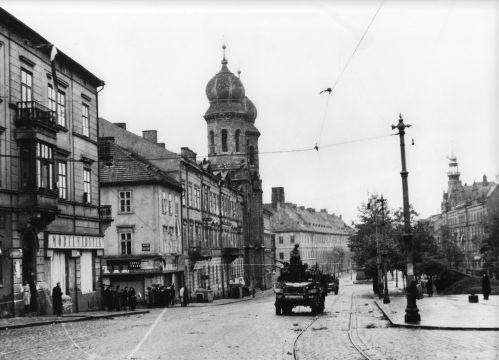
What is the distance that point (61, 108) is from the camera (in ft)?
107

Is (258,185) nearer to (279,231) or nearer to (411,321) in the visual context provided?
(279,231)

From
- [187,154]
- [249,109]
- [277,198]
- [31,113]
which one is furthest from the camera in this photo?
[277,198]

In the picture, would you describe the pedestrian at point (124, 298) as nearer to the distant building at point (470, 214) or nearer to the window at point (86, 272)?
the window at point (86, 272)

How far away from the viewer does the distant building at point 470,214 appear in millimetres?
112062

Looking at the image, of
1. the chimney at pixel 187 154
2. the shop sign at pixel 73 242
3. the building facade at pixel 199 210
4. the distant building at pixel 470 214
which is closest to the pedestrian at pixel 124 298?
the shop sign at pixel 73 242

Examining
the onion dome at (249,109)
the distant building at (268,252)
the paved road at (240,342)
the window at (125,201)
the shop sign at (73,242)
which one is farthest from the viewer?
the distant building at (268,252)

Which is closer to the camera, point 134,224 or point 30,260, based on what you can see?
point 30,260

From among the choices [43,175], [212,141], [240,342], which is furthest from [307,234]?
[240,342]

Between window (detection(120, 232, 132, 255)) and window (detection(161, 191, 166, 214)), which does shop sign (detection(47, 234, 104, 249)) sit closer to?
window (detection(120, 232, 132, 255))

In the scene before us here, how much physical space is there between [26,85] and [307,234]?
114405mm

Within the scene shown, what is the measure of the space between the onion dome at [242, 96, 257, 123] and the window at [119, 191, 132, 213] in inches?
1750

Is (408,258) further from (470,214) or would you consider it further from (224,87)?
(470,214)

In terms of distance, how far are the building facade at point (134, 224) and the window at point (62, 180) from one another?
1436cm

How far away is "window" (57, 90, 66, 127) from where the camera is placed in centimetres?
3206
